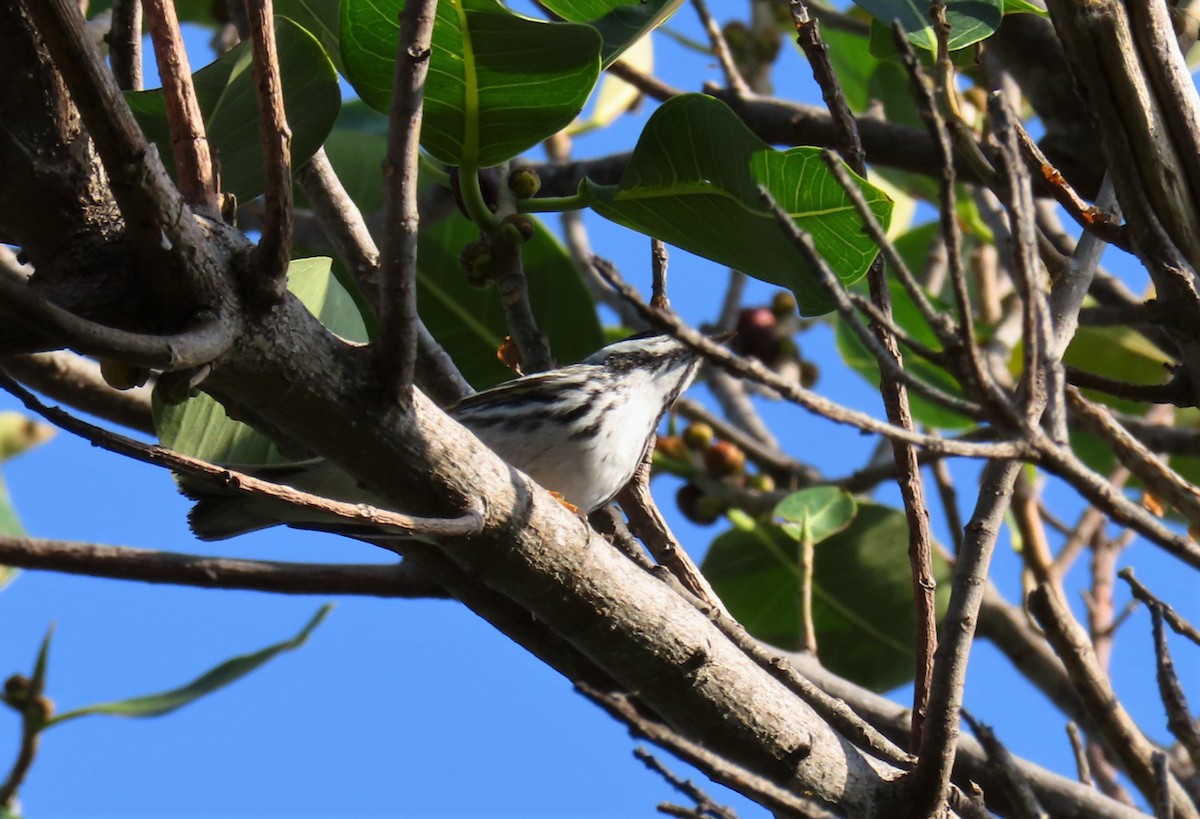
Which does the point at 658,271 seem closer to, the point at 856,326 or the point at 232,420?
the point at 232,420

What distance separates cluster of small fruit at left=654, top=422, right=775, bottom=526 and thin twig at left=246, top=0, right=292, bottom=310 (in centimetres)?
329

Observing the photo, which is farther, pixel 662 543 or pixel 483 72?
pixel 662 543

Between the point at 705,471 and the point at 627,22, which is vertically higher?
the point at 705,471

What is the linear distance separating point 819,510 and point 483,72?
1.78 m

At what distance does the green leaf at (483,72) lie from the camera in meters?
2.21

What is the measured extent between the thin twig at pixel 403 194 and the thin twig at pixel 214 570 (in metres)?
1.33

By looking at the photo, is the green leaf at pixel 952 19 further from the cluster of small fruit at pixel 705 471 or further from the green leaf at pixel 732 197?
the cluster of small fruit at pixel 705 471

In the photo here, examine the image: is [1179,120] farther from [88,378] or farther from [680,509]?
Answer: [680,509]

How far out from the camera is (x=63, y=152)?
1.62 m

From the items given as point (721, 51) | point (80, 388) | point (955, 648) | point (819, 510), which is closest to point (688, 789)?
point (955, 648)

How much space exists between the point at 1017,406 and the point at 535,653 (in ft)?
4.03

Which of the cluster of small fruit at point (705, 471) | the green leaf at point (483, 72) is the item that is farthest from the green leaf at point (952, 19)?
the cluster of small fruit at point (705, 471)

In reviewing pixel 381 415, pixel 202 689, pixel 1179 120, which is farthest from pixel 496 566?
pixel 202 689

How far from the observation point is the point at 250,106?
2189mm
